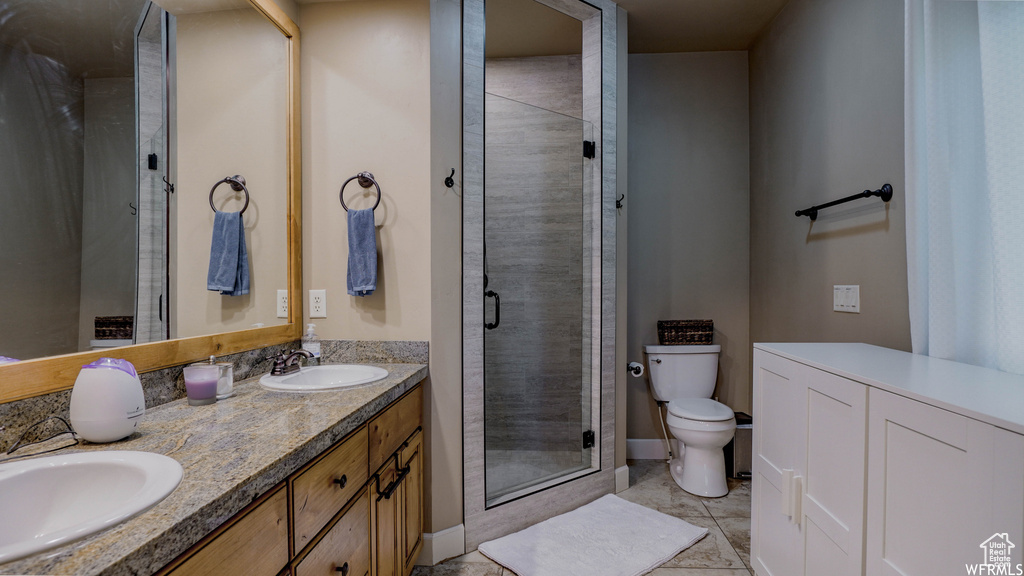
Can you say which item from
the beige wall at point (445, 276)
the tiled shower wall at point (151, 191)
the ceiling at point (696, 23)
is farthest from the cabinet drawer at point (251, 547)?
the ceiling at point (696, 23)

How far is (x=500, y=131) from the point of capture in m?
2.04

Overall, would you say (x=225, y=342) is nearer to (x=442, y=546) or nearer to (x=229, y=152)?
(x=229, y=152)

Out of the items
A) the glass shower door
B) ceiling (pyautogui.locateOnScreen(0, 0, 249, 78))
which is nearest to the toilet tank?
the glass shower door

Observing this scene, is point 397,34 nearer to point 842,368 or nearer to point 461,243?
point 461,243

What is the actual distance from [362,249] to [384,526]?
1014 mm

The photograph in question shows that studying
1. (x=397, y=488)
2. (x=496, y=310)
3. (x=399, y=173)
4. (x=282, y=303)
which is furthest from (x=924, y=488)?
(x=282, y=303)

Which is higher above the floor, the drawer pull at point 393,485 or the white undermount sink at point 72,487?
the white undermount sink at point 72,487

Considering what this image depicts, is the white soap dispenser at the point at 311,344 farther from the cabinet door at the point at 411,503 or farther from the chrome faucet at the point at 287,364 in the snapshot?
the cabinet door at the point at 411,503

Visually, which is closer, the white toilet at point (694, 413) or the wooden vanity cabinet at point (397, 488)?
the wooden vanity cabinet at point (397, 488)

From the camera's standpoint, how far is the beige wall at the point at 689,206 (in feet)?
9.30

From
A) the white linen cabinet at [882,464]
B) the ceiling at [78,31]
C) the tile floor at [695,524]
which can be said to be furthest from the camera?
the tile floor at [695,524]

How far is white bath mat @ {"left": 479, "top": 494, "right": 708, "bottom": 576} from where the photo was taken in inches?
68.4

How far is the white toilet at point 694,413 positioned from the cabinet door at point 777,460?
0.63m

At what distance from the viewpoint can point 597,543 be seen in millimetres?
1894
